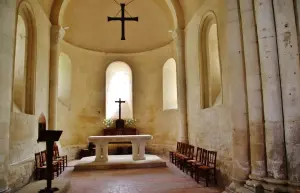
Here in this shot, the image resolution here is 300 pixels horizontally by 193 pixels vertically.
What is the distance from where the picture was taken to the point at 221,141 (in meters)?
7.73

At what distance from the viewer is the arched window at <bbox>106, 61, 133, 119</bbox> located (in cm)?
1421

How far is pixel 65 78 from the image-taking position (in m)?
13.0

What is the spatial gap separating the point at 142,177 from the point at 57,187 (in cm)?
255

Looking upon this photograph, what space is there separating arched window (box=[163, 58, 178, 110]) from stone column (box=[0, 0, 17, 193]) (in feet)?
29.5

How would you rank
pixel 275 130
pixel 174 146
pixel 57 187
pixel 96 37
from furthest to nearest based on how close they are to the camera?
1. pixel 96 37
2. pixel 174 146
3. pixel 57 187
4. pixel 275 130

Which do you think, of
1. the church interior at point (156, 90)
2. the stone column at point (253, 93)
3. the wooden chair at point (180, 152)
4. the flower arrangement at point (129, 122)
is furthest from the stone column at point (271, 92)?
the flower arrangement at point (129, 122)

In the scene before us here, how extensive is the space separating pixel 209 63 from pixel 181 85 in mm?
2175

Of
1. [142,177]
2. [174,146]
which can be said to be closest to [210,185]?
[142,177]

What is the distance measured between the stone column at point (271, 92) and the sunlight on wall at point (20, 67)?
6529mm

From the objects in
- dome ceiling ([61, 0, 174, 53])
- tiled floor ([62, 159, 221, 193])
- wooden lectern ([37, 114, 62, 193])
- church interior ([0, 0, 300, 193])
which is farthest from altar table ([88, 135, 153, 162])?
dome ceiling ([61, 0, 174, 53])

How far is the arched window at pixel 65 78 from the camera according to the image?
12.8 m

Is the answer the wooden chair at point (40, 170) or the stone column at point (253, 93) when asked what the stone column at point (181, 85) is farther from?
the stone column at point (253, 93)

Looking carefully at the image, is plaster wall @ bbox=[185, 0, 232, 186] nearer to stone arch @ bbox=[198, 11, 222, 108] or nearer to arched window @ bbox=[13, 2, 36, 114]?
stone arch @ bbox=[198, 11, 222, 108]

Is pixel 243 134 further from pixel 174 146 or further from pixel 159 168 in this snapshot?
pixel 174 146
